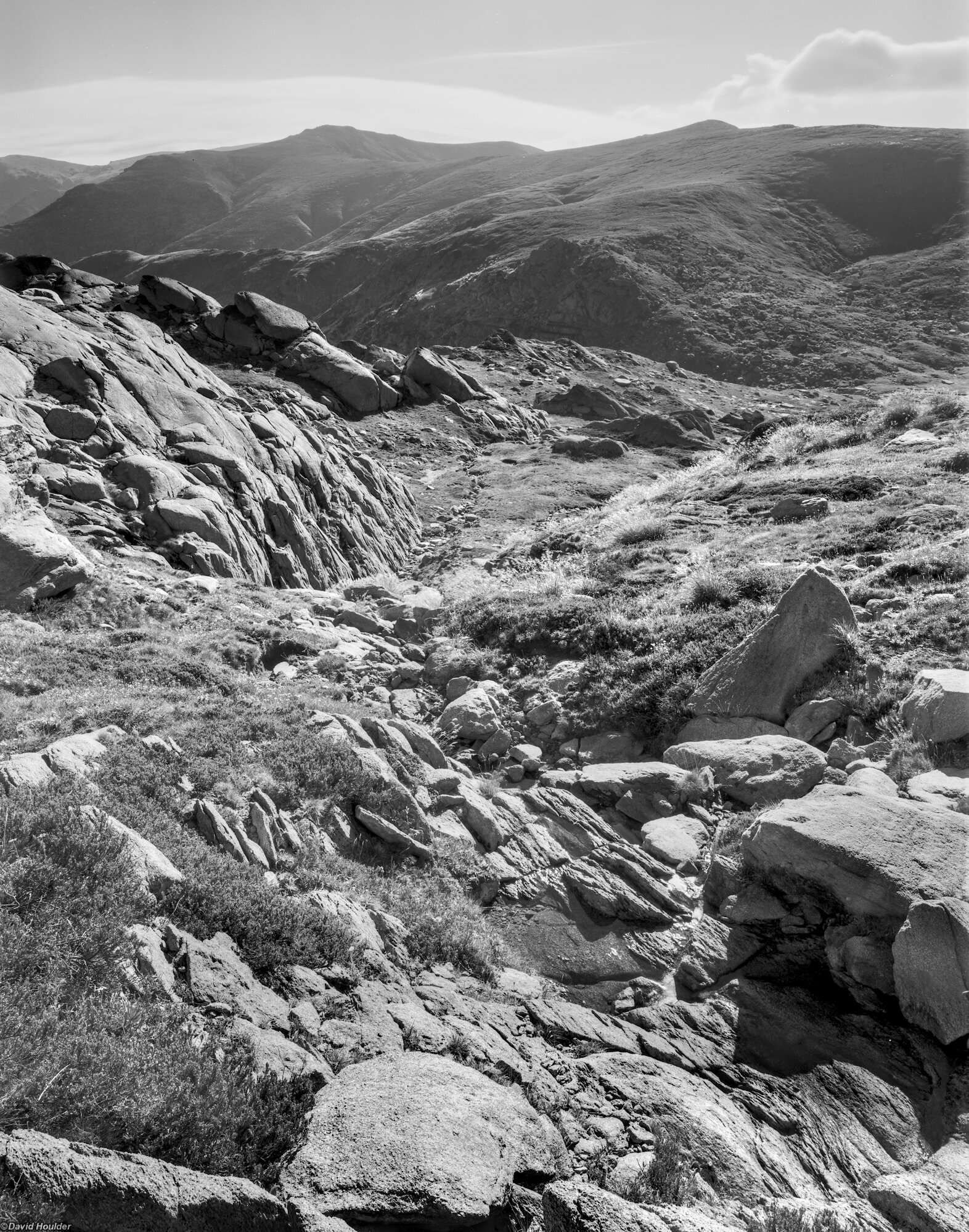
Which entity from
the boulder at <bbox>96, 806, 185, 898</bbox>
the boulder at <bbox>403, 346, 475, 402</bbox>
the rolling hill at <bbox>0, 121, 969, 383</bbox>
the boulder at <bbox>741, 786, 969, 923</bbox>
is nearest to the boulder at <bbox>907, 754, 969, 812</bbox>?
the boulder at <bbox>741, 786, 969, 923</bbox>

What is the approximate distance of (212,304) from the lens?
5356cm

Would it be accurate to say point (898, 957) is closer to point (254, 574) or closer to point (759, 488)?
point (254, 574)

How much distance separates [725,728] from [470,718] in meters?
4.39

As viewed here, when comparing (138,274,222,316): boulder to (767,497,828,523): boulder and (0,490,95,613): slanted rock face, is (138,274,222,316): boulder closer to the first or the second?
(0,490,95,613): slanted rock face

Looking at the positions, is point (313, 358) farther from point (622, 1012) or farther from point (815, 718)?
point (622, 1012)

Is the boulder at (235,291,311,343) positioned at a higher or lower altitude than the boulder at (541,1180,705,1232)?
higher

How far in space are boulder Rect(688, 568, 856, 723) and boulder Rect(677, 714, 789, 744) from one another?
0.39 ft

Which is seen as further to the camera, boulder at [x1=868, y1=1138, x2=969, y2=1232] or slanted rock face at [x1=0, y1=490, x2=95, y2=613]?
slanted rock face at [x1=0, y1=490, x2=95, y2=613]

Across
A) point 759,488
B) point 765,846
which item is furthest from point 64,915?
point 759,488

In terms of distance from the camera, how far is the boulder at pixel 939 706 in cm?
1017

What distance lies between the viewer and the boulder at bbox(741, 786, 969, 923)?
7.55 metres

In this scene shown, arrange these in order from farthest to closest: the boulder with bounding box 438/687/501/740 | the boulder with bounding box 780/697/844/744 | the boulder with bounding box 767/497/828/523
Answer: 1. the boulder with bounding box 767/497/828/523
2. the boulder with bounding box 438/687/501/740
3. the boulder with bounding box 780/697/844/744

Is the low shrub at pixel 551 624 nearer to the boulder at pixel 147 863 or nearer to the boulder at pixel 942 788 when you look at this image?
→ the boulder at pixel 942 788

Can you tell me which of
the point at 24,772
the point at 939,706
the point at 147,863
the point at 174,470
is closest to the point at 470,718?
the point at 939,706
